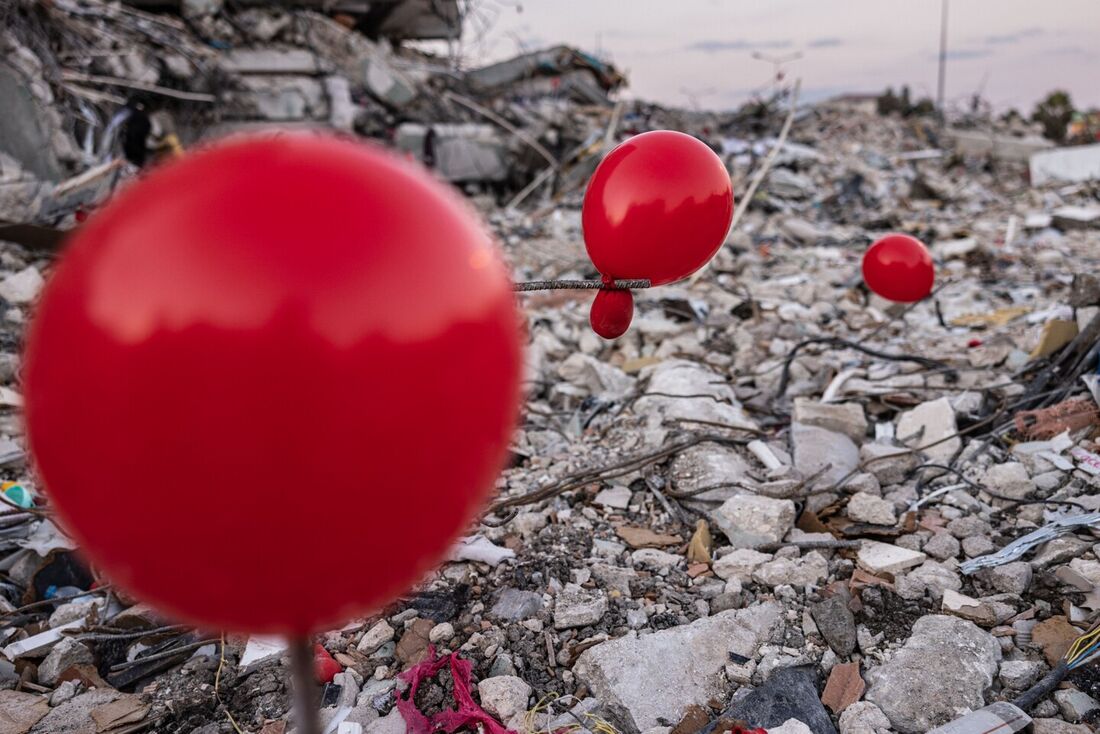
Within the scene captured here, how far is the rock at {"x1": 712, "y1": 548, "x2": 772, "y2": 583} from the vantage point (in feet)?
7.16

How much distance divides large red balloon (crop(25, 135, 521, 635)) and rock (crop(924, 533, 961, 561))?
2163mm

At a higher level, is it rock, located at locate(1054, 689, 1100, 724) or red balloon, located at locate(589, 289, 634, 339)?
red balloon, located at locate(589, 289, 634, 339)

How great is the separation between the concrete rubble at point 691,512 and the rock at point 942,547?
0.01 metres

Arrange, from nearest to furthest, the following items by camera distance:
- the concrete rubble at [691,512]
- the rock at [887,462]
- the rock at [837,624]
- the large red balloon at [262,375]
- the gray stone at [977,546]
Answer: the large red balloon at [262,375] → the concrete rubble at [691,512] → the rock at [837,624] → the gray stone at [977,546] → the rock at [887,462]

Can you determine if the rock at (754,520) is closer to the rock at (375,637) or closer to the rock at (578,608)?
the rock at (578,608)

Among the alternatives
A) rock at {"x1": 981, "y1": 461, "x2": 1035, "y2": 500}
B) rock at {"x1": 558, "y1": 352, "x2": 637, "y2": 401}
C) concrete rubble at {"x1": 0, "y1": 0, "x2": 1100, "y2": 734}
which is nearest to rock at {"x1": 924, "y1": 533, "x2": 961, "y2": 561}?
concrete rubble at {"x1": 0, "y1": 0, "x2": 1100, "y2": 734}

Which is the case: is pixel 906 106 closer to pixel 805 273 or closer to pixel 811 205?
pixel 811 205

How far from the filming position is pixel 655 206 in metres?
1.43

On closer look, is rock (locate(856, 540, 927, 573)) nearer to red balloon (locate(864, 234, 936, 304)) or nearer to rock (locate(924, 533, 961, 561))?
rock (locate(924, 533, 961, 561))

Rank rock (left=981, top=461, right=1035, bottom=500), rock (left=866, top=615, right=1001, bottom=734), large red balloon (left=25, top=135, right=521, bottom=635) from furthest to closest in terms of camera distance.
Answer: rock (left=981, top=461, right=1035, bottom=500), rock (left=866, top=615, right=1001, bottom=734), large red balloon (left=25, top=135, right=521, bottom=635)

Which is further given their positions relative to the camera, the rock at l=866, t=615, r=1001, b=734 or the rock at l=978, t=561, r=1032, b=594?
the rock at l=978, t=561, r=1032, b=594

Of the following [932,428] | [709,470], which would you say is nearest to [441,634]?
[709,470]

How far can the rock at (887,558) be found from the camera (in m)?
2.19

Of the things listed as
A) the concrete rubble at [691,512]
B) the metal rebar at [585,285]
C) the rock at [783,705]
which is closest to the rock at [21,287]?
the concrete rubble at [691,512]
